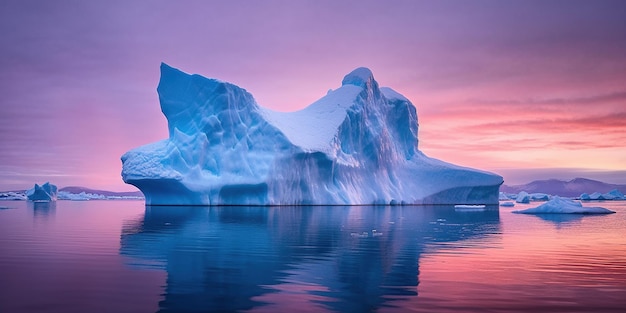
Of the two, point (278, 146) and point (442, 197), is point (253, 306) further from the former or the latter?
point (442, 197)

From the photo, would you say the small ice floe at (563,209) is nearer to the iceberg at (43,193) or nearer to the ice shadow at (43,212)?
the ice shadow at (43,212)

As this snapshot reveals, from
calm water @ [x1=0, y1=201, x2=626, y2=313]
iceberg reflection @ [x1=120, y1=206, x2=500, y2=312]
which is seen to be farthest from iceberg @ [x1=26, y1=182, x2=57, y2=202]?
iceberg reflection @ [x1=120, y1=206, x2=500, y2=312]

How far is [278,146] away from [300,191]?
3890mm

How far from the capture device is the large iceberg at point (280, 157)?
29609mm

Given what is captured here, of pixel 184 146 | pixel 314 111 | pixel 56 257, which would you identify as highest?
pixel 314 111

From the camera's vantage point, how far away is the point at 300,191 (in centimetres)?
3378

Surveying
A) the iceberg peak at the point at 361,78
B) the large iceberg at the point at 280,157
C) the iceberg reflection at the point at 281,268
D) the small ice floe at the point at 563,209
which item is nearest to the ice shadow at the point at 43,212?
the large iceberg at the point at 280,157

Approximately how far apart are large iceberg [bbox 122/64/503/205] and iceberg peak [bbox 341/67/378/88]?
117 mm

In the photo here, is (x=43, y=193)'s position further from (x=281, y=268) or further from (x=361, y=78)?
(x=281, y=268)

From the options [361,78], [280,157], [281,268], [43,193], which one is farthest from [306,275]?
[43,193]

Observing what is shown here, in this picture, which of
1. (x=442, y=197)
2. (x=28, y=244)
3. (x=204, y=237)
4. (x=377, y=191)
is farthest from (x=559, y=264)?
(x=442, y=197)

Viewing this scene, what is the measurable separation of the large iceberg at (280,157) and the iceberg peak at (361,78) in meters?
0.12

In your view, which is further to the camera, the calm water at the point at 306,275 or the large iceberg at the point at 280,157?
the large iceberg at the point at 280,157

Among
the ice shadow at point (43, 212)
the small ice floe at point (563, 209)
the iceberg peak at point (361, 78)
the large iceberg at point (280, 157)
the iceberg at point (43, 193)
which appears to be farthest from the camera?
the iceberg at point (43, 193)
